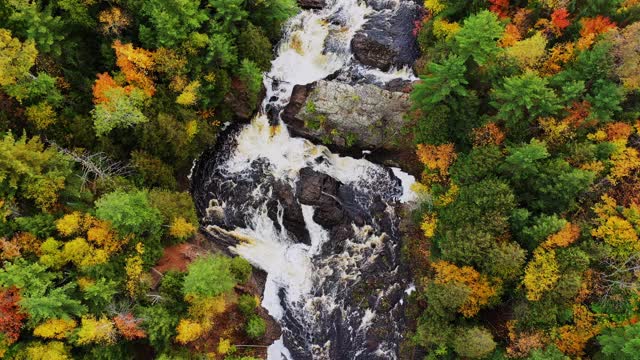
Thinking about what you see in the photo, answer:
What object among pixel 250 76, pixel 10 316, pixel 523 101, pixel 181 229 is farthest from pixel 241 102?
pixel 523 101

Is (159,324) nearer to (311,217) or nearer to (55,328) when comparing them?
(55,328)

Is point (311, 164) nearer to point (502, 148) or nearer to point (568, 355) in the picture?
point (502, 148)

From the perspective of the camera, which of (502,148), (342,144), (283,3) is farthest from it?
(342,144)

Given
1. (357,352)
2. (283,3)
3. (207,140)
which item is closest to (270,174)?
(207,140)

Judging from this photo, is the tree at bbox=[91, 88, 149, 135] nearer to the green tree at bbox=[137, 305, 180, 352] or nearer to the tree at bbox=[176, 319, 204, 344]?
the green tree at bbox=[137, 305, 180, 352]

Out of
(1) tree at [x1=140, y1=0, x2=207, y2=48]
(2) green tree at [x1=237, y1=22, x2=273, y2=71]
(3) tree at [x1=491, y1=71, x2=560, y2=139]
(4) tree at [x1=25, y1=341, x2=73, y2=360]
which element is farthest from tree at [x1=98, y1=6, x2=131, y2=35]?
(3) tree at [x1=491, y1=71, x2=560, y2=139]

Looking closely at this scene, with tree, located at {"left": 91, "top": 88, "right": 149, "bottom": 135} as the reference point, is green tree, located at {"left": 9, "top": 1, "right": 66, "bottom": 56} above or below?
above

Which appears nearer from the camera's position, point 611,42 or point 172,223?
point 611,42
